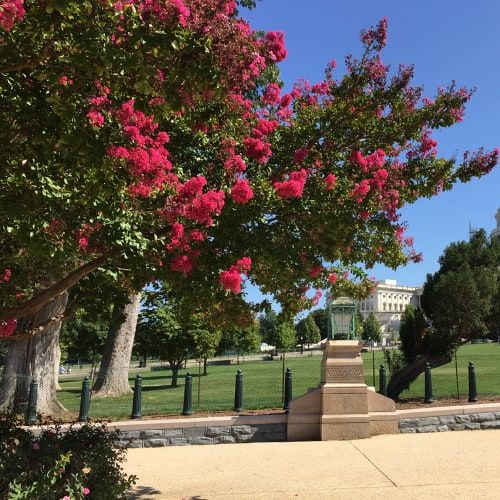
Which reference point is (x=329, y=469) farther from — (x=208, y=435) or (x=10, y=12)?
(x=10, y=12)

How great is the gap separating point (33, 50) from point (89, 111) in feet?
2.17

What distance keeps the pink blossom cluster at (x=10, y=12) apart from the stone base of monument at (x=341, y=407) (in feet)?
26.1

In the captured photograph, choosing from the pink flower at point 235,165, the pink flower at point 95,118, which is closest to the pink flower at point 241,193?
the pink flower at point 235,165

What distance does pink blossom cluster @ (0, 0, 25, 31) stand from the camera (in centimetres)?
328

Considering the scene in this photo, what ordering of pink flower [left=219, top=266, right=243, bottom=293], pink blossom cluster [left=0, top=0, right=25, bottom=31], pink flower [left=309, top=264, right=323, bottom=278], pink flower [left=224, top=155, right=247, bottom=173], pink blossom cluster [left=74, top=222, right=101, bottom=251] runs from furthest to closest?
pink flower [left=309, top=264, right=323, bottom=278]
pink flower [left=224, top=155, right=247, bottom=173]
pink flower [left=219, top=266, right=243, bottom=293]
pink blossom cluster [left=74, top=222, right=101, bottom=251]
pink blossom cluster [left=0, top=0, right=25, bottom=31]

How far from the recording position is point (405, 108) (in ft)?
26.9

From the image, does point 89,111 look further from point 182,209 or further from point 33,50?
point 182,209

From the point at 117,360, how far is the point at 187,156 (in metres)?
11.7

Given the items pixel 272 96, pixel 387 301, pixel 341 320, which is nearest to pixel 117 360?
pixel 341 320

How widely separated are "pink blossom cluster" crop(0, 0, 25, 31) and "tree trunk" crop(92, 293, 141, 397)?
13.0 metres

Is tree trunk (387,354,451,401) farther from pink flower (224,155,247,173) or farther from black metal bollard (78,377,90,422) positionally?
pink flower (224,155,247,173)

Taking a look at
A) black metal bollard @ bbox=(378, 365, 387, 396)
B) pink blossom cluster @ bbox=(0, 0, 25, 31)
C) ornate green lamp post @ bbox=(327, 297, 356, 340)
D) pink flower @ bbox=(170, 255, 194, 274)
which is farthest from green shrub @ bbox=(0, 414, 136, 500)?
black metal bollard @ bbox=(378, 365, 387, 396)

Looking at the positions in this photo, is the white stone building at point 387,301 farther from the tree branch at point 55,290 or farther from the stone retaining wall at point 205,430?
the tree branch at point 55,290

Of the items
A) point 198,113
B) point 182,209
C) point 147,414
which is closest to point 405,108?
point 198,113
